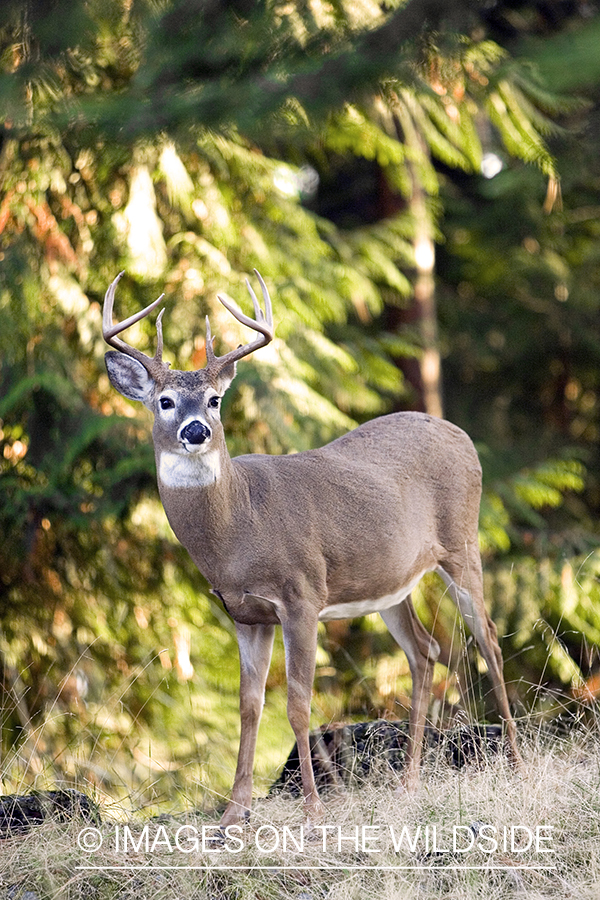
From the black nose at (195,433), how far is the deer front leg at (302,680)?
0.89m

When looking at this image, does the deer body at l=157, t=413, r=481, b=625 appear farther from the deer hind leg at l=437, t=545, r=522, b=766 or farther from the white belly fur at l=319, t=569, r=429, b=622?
the deer hind leg at l=437, t=545, r=522, b=766

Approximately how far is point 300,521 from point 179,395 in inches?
30.8

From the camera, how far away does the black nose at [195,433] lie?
13.9ft

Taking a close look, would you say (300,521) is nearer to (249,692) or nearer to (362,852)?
(249,692)

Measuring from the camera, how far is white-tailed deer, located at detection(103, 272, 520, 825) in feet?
14.8

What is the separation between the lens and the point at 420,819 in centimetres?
435

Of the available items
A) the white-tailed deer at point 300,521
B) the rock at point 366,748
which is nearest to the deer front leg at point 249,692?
the white-tailed deer at point 300,521

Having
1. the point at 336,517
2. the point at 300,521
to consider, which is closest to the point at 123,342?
the point at 300,521

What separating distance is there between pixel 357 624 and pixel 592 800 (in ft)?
17.0

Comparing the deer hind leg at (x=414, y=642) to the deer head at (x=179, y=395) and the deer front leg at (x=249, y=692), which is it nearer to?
the deer front leg at (x=249, y=692)

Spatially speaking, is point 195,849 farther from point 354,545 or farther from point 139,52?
point 139,52

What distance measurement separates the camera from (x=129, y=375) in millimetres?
4699

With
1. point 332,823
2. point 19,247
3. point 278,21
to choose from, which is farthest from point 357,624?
point 278,21

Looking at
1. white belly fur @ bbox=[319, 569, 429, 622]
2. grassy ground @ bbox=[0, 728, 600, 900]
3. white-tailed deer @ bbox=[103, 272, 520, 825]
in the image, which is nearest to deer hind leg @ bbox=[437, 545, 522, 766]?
white-tailed deer @ bbox=[103, 272, 520, 825]
